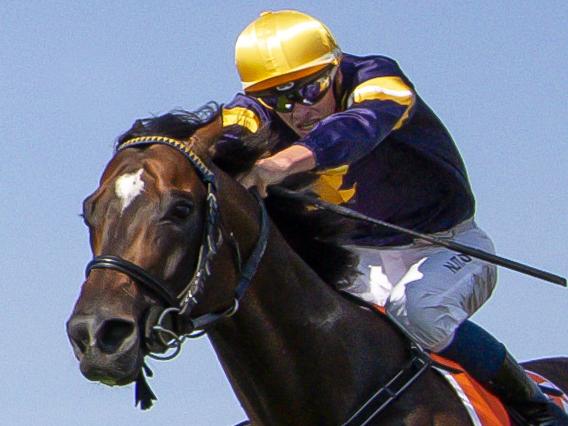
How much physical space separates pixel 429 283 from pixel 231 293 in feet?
5.02

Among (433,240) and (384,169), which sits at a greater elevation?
(384,169)

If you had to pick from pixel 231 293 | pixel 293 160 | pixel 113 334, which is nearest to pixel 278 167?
pixel 293 160

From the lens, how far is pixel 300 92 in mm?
9773

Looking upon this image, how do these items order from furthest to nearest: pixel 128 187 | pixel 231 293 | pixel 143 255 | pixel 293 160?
pixel 293 160 < pixel 231 293 < pixel 128 187 < pixel 143 255

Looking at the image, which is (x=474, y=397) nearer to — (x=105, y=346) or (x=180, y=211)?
(x=180, y=211)

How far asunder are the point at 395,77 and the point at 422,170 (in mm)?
657

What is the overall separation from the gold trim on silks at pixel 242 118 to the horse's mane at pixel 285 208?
62 cm

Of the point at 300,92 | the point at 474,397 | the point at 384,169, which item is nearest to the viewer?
the point at 474,397

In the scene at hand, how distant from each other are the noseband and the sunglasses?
3.30 ft

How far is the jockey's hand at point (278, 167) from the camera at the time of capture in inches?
348

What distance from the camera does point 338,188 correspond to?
33.2ft

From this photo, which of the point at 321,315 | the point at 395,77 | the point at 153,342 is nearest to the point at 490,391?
the point at 321,315

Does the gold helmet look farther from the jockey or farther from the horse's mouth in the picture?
the horse's mouth

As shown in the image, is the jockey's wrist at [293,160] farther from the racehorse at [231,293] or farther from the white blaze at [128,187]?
the white blaze at [128,187]
